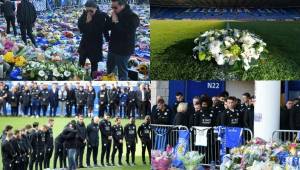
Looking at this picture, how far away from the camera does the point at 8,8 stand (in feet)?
28.7

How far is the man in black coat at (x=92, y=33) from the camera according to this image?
8.76m

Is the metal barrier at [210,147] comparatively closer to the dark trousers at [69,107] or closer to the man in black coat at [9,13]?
the dark trousers at [69,107]

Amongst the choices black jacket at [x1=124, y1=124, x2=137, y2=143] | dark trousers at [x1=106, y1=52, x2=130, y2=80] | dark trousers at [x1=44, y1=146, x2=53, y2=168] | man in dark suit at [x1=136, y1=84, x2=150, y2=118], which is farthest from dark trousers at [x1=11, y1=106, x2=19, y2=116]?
man in dark suit at [x1=136, y1=84, x2=150, y2=118]

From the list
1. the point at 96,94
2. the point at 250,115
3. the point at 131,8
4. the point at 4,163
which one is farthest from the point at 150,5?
the point at 4,163

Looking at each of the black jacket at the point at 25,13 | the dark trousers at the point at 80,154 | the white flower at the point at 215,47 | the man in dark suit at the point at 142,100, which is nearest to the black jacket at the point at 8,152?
the dark trousers at the point at 80,154

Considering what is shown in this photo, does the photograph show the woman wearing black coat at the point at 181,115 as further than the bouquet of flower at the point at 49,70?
Yes

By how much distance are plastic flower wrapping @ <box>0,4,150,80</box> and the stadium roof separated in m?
0.76

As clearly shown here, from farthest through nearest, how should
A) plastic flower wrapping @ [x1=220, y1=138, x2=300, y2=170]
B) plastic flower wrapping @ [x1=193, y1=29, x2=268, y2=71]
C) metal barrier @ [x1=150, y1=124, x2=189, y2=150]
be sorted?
metal barrier @ [x1=150, y1=124, x2=189, y2=150], plastic flower wrapping @ [x1=193, y1=29, x2=268, y2=71], plastic flower wrapping @ [x1=220, y1=138, x2=300, y2=170]

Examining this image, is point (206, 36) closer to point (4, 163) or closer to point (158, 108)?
point (158, 108)

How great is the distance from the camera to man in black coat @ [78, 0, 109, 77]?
8.76 m

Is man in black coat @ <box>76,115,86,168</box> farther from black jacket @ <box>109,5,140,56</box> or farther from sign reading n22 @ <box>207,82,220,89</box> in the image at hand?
sign reading n22 @ <box>207,82,220,89</box>

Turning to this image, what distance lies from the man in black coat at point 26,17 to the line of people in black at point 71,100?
73 centimetres

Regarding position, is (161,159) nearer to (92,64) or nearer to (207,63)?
(207,63)

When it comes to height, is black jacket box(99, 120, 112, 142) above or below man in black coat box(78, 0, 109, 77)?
below
